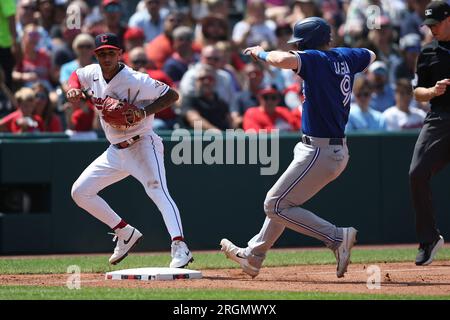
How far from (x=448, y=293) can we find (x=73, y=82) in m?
3.78

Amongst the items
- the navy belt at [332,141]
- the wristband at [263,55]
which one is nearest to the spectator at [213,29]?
the navy belt at [332,141]

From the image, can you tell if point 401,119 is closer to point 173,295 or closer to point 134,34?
point 134,34

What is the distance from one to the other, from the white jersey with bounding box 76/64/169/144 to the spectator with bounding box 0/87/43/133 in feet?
11.1

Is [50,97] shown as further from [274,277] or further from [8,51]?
[274,277]

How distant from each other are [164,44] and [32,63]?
190cm

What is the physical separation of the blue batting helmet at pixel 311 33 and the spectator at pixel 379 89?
5813mm

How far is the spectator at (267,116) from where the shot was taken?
12945mm

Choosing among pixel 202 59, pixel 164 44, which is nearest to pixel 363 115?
pixel 202 59

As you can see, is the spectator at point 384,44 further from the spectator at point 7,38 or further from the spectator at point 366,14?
the spectator at point 7,38

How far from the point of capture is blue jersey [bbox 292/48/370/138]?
8.02 meters

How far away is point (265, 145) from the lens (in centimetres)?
1223

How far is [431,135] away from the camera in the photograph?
9.43m
